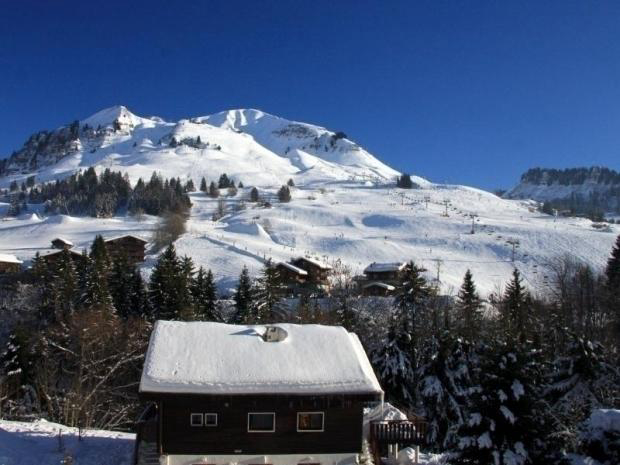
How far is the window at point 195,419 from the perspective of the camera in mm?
16672

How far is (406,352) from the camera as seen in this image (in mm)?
32844

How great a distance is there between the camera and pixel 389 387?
32.0 m

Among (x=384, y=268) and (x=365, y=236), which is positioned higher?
(x=365, y=236)

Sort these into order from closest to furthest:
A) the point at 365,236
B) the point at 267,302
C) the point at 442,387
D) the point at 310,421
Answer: the point at 310,421
the point at 442,387
the point at 267,302
the point at 365,236

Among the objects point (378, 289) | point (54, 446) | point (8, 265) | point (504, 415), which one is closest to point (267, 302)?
point (378, 289)

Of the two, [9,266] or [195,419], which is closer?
[195,419]

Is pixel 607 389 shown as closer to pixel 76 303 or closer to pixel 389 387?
pixel 389 387

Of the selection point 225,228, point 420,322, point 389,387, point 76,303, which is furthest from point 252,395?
point 225,228

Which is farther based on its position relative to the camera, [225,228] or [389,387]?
[225,228]

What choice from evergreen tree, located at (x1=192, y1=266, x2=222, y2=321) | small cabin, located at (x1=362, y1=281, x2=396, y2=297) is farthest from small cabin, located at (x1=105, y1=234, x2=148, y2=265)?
small cabin, located at (x1=362, y1=281, x2=396, y2=297)

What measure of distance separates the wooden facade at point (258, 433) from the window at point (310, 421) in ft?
0.31

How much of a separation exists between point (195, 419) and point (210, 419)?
1.43 ft

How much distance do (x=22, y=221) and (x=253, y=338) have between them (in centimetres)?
14221

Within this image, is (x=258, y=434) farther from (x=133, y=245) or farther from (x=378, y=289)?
(x=133, y=245)
